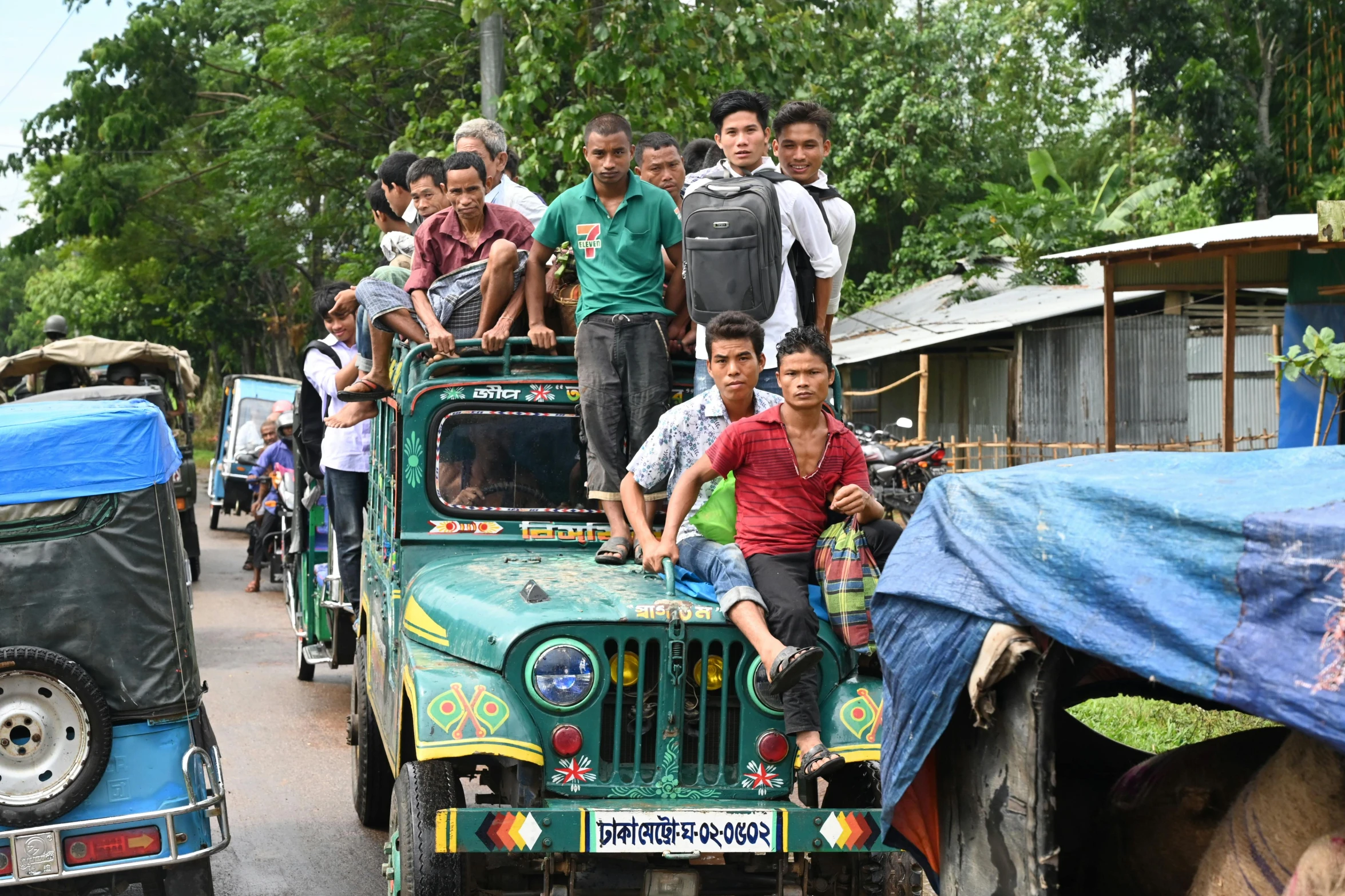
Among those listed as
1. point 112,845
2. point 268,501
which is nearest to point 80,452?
point 112,845

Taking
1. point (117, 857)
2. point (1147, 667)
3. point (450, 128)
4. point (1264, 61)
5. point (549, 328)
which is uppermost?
point (1264, 61)

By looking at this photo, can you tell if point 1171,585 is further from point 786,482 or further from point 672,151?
point 672,151

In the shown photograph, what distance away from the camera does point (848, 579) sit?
482 centimetres

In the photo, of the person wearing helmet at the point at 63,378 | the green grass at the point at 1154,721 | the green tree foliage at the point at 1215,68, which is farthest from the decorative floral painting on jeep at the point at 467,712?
the green tree foliage at the point at 1215,68

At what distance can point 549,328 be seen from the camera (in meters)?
6.10

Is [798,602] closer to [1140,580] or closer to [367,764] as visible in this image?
[1140,580]

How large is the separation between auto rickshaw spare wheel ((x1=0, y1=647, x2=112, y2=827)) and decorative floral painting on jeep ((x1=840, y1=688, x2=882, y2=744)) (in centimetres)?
225

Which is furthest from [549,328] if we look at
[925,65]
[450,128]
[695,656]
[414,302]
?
[925,65]

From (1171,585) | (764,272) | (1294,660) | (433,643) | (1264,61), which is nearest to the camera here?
(1294,660)

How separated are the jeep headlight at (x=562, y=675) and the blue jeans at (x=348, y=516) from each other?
396 cm

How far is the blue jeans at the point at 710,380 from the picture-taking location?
5785 millimetres

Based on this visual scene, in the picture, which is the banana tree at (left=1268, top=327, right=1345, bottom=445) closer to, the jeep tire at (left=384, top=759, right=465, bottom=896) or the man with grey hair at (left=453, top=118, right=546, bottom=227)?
the man with grey hair at (left=453, top=118, right=546, bottom=227)

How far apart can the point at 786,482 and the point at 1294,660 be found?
112 inches

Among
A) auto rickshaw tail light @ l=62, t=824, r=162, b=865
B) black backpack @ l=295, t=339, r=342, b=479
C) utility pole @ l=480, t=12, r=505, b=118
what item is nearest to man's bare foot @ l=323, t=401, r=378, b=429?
black backpack @ l=295, t=339, r=342, b=479
